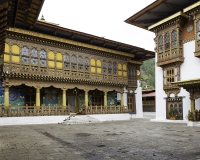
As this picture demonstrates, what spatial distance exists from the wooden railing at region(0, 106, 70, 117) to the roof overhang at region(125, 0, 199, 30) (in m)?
10.5

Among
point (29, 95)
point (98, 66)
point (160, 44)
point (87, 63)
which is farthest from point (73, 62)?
point (160, 44)

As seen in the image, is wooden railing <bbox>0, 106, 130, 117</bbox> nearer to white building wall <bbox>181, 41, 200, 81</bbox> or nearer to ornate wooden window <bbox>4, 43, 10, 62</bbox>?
ornate wooden window <bbox>4, 43, 10, 62</bbox>

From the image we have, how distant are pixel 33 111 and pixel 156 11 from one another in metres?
13.2

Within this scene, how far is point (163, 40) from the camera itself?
1852 cm

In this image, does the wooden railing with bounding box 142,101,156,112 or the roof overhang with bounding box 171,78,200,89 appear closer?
the roof overhang with bounding box 171,78,200,89

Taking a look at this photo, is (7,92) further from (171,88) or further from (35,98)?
(171,88)

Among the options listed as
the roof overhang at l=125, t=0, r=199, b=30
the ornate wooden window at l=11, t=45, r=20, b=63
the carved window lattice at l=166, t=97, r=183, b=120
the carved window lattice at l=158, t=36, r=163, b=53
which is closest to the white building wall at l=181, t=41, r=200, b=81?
the carved window lattice at l=166, t=97, r=183, b=120

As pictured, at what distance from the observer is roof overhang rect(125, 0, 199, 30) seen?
656 inches

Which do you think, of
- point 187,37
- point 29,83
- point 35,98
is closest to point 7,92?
point 29,83

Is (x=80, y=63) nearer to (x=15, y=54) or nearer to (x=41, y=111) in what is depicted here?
(x=41, y=111)

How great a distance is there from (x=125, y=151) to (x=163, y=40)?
571 inches

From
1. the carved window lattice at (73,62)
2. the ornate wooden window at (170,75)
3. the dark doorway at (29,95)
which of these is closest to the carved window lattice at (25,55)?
the dark doorway at (29,95)

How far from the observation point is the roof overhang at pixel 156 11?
16656 mm

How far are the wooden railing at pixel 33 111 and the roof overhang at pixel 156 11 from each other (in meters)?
10.5
